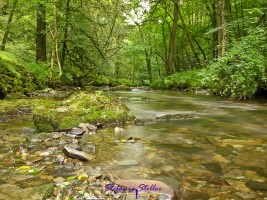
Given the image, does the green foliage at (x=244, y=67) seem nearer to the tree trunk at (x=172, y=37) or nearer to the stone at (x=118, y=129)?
the stone at (x=118, y=129)

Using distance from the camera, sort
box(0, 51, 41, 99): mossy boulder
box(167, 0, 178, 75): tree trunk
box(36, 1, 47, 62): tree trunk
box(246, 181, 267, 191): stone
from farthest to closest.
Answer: box(167, 0, 178, 75): tree trunk
box(36, 1, 47, 62): tree trunk
box(0, 51, 41, 99): mossy boulder
box(246, 181, 267, 191): stone

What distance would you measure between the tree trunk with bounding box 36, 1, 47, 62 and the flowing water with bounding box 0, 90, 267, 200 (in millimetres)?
8745

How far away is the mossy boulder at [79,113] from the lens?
504cm

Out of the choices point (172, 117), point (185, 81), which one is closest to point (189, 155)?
point (172, 117)

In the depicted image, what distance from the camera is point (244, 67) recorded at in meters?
8.44

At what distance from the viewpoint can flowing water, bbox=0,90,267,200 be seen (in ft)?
9.13

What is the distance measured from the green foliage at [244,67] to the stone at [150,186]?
6.75 metres

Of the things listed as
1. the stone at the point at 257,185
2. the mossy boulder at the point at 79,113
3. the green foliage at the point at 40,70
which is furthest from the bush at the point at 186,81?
the stone at the point at 257,185

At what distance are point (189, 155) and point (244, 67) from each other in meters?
5.73

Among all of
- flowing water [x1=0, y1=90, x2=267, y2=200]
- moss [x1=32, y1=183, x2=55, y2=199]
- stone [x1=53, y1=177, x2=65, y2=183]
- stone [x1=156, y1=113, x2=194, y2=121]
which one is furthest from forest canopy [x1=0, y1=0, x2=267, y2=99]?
moss [x1=32, y1=183, x2=55, y2=199]

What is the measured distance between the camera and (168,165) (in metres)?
3.31

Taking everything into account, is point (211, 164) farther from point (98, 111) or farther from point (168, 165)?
point (98, 111)

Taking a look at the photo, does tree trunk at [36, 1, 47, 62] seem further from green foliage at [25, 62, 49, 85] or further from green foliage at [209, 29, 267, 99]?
green foliage at [209, 29, 267, 99]

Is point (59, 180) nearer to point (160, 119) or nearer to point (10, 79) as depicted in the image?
point (160, 119)
